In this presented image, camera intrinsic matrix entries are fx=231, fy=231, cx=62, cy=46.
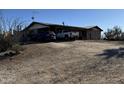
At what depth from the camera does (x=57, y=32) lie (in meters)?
31.8

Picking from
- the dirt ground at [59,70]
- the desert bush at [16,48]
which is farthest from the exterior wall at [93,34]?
the dirt ground at [59,70]

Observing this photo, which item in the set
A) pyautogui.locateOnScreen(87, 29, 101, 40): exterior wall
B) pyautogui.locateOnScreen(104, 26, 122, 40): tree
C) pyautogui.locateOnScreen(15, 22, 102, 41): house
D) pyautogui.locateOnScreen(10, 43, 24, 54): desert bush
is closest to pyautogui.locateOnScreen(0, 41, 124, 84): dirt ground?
pyautogui.locateOnScreen(10, 43, 24, 54): desert bush

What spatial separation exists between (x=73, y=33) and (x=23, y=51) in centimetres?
1960

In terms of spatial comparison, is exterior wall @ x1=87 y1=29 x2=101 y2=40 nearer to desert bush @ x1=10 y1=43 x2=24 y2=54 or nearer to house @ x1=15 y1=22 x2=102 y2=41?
house @ x1=15 y1=22 x2=102 y2=41

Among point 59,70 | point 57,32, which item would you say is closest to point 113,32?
point 57,32

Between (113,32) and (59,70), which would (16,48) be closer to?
(59,70)

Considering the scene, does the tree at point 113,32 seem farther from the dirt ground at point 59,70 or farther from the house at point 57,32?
the dirt ground at point 59,70

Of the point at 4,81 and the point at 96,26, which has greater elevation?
the point at 96,26

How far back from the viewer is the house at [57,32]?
25.6 metres

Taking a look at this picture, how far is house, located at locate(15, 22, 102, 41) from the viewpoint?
25.6 metres
